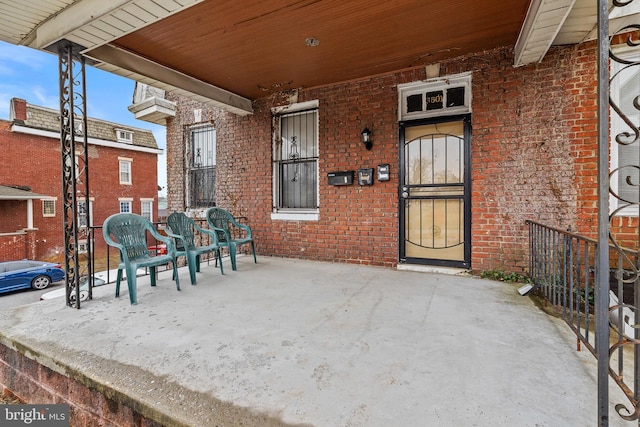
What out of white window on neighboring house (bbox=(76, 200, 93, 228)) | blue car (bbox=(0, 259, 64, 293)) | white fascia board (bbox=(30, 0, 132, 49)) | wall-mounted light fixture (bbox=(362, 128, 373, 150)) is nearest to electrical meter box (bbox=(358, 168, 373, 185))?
wall-mounted light fixture (bbox=(362, 128, 373, 150))

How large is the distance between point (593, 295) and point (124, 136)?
21.7m

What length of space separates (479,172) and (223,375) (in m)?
3.66

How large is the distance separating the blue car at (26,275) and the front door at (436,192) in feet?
43.3

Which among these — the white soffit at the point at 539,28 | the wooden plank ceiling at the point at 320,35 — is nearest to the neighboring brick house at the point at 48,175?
the wooden plank ceiling at the point at 320,35

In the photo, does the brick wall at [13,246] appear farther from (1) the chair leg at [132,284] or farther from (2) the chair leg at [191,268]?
(1) the chair leg at [132,284]

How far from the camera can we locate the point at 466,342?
2090 mm

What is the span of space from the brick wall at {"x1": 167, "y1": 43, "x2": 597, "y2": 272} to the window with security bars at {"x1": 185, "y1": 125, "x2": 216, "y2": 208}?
6.06 feet

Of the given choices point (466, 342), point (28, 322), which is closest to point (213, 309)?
point (28, 322)

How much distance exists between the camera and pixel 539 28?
110 inches

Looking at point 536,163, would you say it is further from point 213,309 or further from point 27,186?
point 27,186

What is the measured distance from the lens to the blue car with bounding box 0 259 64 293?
10.1 m

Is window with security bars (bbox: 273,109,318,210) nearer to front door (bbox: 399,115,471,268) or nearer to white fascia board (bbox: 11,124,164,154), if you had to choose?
front door (bbox: 399,115,471,268)

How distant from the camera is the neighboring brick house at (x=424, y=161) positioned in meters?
3.42

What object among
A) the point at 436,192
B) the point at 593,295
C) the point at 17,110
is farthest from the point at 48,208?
the point at 593,295
